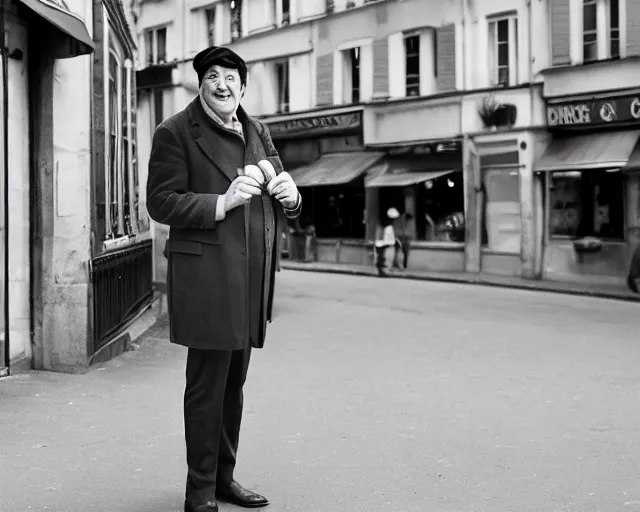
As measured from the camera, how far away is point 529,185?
2300 cm

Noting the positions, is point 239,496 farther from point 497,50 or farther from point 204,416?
point 497,50

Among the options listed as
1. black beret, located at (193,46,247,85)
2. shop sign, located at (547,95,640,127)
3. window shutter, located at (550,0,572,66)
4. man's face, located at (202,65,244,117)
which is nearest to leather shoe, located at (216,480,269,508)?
man's face, located at (202,65,244,117)

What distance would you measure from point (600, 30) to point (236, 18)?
13.6 m

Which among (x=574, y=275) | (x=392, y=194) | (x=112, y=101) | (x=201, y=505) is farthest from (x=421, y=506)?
(x=392, y=194)

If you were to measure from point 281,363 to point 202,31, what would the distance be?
24.7m

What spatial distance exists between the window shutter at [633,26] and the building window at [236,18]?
46.5ft

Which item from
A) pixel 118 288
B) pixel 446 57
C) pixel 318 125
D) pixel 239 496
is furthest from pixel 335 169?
pixel 239 496

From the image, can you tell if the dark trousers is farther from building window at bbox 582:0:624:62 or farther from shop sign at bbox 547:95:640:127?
building window at bbox 582:0:624:62

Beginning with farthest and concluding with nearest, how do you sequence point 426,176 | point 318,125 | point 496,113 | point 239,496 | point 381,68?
point 318,125
point 381,68
point 426,176
point 496,113
point 239,496

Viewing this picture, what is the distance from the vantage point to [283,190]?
4172 millimetres

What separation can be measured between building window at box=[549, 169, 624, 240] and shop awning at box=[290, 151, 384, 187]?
20.0 feet

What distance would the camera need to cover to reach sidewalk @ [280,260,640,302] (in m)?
18.7

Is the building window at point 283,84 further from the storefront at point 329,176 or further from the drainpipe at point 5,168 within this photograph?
the drainpipe at point 5,168

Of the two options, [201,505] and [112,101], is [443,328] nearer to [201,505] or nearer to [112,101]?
[112,101]
